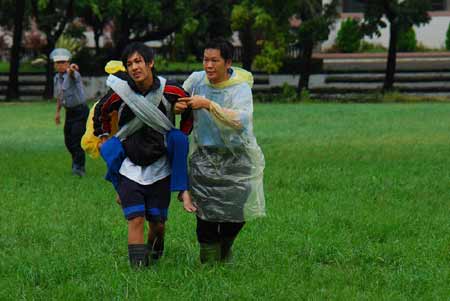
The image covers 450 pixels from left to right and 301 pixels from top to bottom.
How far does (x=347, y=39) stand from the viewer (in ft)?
169

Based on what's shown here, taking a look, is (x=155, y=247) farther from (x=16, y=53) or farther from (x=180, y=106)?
(x=16, y=53)

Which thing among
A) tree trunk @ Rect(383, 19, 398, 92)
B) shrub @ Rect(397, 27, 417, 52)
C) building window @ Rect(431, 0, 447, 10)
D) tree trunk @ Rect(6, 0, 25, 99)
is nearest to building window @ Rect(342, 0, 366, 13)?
shrub @ Rect(397, 27, 417, 52)

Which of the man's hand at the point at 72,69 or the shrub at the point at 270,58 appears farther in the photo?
the shrub at the point at 270,58

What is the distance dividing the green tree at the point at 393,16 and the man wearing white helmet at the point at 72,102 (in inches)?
1109

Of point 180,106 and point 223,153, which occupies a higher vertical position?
point 180,106

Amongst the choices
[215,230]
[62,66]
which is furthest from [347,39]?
[215,230]

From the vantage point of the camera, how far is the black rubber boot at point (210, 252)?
7398mm

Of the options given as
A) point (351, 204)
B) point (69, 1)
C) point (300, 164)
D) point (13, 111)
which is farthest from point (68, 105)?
point (69, 1)

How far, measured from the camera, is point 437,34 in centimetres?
5353

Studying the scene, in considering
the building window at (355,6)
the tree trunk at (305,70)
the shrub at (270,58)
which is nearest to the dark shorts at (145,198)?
the shrub at (270,58)

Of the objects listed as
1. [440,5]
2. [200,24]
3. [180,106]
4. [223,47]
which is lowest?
[200,24]

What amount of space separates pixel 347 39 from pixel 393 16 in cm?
1024

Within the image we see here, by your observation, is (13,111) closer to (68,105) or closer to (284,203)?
(68,105)

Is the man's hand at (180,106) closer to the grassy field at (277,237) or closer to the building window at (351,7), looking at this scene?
the grassy field at (277,237)
